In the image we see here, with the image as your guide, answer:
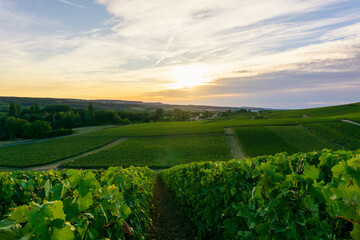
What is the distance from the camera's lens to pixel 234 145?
60594 millimetres

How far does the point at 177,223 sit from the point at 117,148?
5657 centimetres

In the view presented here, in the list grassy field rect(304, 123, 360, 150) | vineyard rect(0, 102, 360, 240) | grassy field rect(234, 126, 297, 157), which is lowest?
grassy field rect(234, 126, 297, 157)

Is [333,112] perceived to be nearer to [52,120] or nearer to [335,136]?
[335,136]

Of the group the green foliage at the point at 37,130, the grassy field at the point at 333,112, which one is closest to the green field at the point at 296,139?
the grassy field at the point at 333,112

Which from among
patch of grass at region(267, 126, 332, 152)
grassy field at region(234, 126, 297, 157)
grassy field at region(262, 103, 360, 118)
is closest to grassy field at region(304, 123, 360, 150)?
patch of grass at region(267, 126, 332, 152)

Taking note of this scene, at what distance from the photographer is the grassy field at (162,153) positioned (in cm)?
4872

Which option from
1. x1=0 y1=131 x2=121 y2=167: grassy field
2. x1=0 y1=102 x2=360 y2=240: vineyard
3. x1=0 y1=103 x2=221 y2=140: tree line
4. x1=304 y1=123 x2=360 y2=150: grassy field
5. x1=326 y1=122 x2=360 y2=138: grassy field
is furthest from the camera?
x1=0 y1=103 x2=221 y2=140: tree line

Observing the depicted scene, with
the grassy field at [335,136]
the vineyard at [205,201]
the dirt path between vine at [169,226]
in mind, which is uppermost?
the vineyard at [205,201]

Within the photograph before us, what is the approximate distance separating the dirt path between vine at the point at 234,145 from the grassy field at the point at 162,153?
160 cm

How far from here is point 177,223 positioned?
1013 cm

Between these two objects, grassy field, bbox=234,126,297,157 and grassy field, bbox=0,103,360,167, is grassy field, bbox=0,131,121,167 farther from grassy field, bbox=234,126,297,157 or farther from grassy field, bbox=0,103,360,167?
grassy field, bbox=234,126,297,157

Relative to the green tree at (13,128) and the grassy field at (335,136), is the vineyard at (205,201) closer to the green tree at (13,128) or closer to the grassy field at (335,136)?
the grassy field at (335,136)

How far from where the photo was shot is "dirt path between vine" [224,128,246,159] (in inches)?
2046

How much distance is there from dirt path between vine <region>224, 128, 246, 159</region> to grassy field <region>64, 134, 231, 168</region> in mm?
1601
